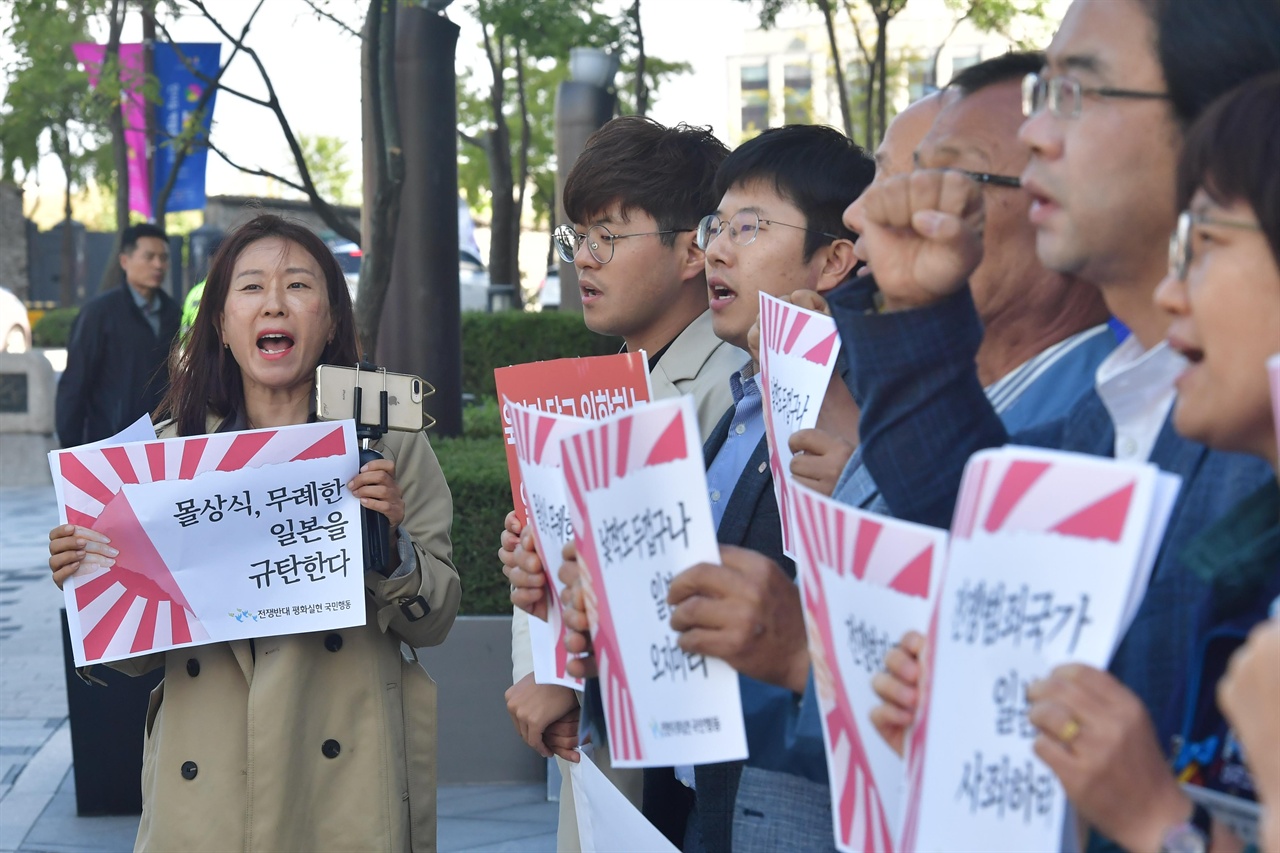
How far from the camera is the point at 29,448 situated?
15609 mm

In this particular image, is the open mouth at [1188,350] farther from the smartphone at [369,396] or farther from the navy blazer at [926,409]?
the smartphone at [369,396]

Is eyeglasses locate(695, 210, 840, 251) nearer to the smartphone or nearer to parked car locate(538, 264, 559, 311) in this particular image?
the smartphone

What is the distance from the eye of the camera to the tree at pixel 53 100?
493 inches

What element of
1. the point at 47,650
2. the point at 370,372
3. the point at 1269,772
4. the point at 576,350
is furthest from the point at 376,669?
the point at 576,350

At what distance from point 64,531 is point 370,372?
0.73 metres

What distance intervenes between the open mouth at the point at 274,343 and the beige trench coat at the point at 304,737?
0.32 meters

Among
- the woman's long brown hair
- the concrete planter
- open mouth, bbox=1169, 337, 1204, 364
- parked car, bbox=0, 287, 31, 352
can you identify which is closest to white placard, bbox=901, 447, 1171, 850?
open mouth, bbox=1169, 337, 1204, 364

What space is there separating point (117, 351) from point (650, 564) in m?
7.28

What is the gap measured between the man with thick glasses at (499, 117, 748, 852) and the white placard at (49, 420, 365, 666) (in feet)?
1.67

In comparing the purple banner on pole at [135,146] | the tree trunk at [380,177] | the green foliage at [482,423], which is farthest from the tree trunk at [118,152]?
the tree trunk at [380,177]

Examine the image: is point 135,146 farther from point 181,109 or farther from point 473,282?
point 473,282

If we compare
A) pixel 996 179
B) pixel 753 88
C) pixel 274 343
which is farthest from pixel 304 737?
pixel 753 88

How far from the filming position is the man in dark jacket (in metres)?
8.31

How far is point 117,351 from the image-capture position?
8469 millimetres
